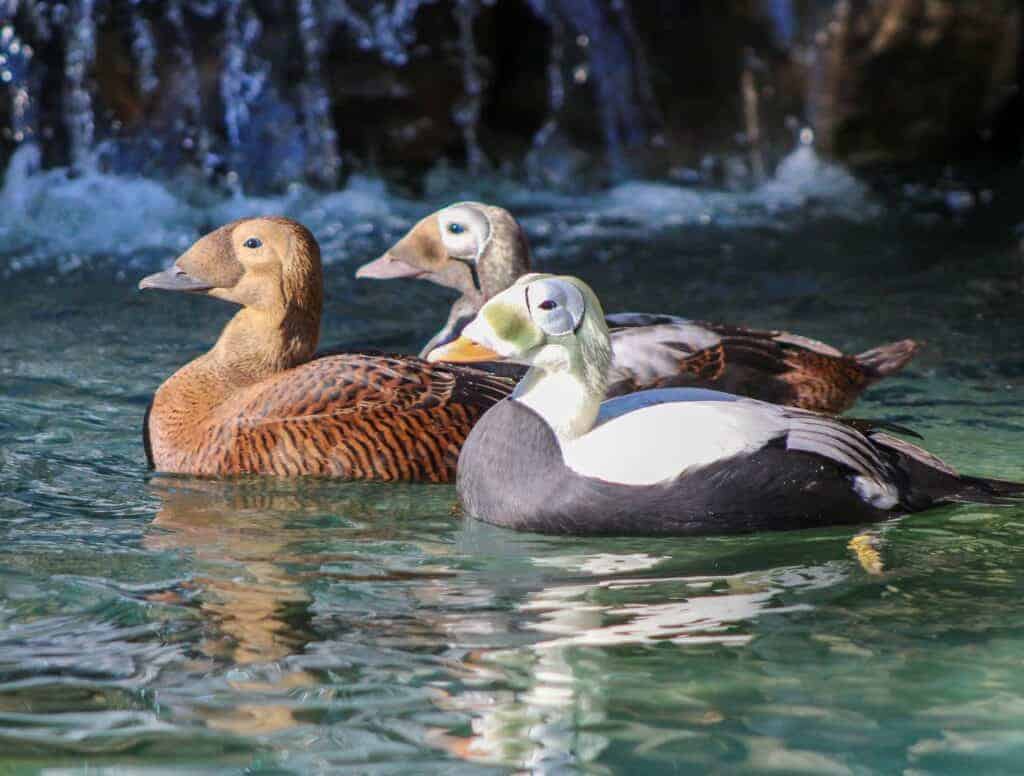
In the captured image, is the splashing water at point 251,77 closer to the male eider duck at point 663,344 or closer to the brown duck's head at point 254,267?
the male eider duck at point 663,344

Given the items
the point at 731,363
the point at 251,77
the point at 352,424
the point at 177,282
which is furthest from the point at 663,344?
the point at 251,77

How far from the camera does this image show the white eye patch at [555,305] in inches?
223

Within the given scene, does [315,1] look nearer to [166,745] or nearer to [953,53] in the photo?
[953,53]

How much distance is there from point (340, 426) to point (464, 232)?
5.35 feet

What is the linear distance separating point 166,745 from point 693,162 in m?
11.1

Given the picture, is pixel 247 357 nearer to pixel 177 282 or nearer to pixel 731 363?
pixel 177 282

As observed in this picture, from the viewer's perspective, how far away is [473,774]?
12.9ft

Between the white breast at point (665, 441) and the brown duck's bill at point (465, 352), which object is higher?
the brown duck's bill at point (465, 352)

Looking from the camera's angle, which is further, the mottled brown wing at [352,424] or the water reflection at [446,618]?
the mottled brown wing at [352,424]

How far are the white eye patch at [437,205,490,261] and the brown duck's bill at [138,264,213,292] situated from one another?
1333mm

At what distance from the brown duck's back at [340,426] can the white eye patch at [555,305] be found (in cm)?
101

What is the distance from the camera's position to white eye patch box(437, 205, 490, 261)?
7.84m

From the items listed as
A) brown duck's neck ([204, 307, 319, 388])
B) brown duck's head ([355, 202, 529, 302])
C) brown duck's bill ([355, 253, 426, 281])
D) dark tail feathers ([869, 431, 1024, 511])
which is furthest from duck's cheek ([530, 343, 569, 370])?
brown duck's bill ([355, 253, 426, 281])

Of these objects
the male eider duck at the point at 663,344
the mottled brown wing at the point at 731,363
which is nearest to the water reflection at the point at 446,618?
the mottled brown wing at the point at 731,363
